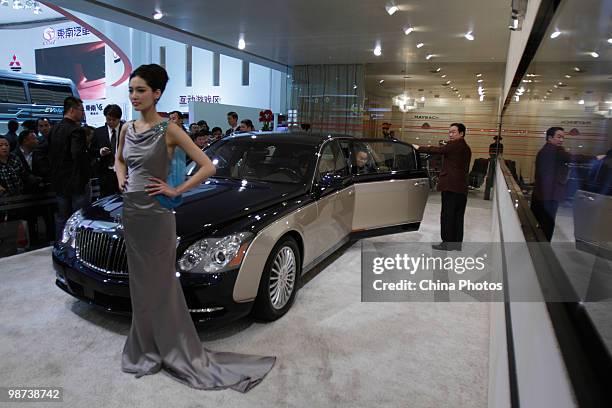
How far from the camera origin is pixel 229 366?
8.49 feet

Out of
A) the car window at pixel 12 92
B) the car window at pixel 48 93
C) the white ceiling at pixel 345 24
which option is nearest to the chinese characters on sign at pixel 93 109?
the car window at pixel 48 93

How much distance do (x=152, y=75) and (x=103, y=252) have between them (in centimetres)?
128

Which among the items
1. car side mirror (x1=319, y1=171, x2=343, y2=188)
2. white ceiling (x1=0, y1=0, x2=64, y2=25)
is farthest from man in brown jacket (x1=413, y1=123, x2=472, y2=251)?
white ceiling (x1=0, y1=0, x2=64, y2=25)

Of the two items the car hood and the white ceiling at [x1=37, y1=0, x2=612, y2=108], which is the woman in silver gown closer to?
the car hood

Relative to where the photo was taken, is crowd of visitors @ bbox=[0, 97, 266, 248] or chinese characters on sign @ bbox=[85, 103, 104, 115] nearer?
crowd of visitors @ bbox=[0, 97, 266, 248]

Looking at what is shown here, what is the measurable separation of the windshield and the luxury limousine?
0.03 ft

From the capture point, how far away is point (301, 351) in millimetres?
2869

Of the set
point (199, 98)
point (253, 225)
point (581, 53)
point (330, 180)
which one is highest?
point (199, 98)

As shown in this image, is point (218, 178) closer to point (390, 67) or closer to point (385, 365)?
point (385, 365)

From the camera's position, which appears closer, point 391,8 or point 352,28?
point 391,8

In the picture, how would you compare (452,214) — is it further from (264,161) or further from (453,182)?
(264,161)

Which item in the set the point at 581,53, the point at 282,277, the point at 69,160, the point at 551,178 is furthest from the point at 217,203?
the point at 69,160

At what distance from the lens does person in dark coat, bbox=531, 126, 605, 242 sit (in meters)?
1.43

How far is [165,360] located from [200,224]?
→ 0.87m
